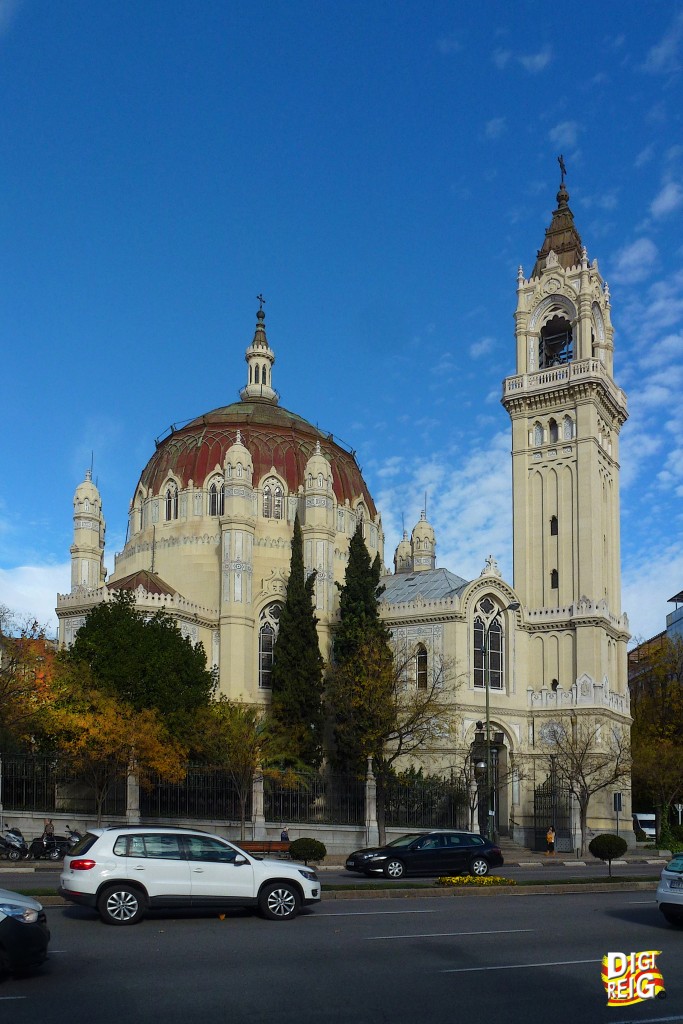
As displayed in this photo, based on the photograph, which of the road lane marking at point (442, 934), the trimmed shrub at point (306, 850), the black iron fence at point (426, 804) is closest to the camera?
the road lane marking at point (442, 934)

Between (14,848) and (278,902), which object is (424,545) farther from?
(278,902)

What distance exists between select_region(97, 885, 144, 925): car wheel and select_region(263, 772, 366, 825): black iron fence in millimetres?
27861

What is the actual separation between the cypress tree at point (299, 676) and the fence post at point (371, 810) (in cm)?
794

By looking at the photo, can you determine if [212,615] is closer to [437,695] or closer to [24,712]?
[437,695]

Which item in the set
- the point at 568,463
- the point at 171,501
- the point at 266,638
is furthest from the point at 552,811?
the point at 171,501

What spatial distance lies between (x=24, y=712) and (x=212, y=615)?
18926 mm

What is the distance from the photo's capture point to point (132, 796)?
42812mm

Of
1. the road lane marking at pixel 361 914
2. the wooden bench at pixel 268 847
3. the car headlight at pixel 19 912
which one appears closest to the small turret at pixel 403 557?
the wooden bench at pixel 268 847

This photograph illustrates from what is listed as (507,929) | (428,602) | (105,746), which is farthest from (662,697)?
(507,929)

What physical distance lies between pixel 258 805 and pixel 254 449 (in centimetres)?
2883

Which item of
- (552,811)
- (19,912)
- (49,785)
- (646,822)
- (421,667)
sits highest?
(421,667)

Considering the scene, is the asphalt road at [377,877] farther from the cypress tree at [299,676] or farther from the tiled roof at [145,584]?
the tiled roof at [145,584]

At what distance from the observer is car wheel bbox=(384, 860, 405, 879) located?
29.6m

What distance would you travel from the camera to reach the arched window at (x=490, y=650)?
57.5m
